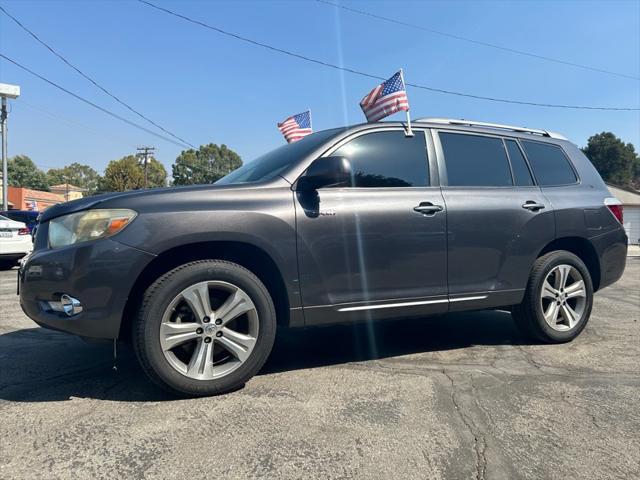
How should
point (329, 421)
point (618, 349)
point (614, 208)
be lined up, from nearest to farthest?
point (329, 421) < point (618, 349) < point (614, 208)

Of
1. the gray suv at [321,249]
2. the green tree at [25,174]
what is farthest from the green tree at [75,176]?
the gray suv at [321,249]

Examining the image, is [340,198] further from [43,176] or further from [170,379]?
[43,176]

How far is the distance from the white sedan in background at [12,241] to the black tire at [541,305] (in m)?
8.77

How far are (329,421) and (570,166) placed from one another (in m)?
3.49

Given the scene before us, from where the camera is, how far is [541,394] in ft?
9.73

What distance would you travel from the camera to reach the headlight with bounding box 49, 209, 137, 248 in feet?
8.84

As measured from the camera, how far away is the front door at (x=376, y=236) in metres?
3.11

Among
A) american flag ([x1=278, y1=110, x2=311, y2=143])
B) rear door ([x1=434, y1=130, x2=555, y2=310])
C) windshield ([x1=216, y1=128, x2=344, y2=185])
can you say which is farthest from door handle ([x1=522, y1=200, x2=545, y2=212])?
american flag ([x1=278, y1=110, x2=311, y2=143])

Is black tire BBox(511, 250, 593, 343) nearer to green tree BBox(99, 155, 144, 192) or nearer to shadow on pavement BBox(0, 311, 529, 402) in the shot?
shadow on pavement BBox(0, 311, 529, 402)

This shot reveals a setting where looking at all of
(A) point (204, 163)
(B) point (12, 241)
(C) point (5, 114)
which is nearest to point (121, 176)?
(A) point (204, 163)

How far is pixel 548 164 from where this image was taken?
4.38 meters

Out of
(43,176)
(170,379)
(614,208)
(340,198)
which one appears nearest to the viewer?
(170,379)

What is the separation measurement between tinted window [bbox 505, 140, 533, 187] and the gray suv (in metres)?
0.01

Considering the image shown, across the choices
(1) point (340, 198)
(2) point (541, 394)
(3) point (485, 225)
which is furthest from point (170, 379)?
→ (3) point (485, 225)
